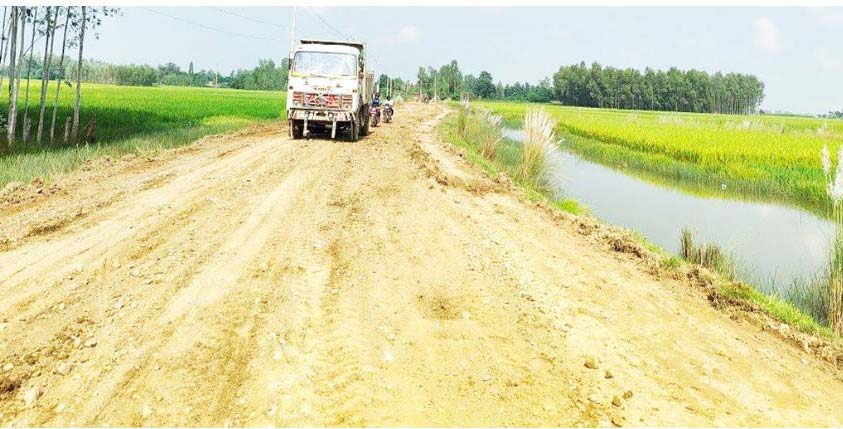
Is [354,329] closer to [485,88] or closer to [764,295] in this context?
[764,295]

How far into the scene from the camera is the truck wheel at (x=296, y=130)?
14859 mm

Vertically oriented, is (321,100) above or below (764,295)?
above

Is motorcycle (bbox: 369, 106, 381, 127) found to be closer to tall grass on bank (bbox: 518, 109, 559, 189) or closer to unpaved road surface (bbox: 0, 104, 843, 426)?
tall grass on bank (bbox: 518, 109, 559, 189)

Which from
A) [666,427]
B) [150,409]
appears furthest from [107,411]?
[666,427]

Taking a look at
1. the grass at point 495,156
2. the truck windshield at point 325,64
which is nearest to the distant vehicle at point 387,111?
the grass at point 495,156

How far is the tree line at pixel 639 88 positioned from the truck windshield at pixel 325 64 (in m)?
72.9

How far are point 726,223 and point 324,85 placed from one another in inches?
379

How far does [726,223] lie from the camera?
9.93 metres

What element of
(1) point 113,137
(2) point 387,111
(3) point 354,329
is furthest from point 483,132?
(3) point 354,329

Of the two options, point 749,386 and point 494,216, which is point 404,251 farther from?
point 749,386

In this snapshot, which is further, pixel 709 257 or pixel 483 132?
pixel 483 132

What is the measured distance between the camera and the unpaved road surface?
2990mm

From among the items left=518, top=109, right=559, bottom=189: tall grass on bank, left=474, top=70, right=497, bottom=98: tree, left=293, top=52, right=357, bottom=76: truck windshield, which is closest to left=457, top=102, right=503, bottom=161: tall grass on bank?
left=518, top=109, right=559, bottom=189: tall grass on bank

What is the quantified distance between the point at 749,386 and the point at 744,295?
1.93 m
